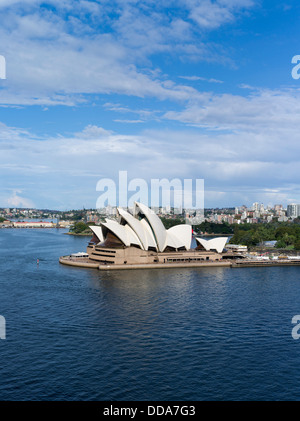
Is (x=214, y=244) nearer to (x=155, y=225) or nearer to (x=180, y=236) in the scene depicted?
(x=180, y=236)

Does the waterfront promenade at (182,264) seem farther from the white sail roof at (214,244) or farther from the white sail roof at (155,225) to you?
the white sail roof at (155,225)

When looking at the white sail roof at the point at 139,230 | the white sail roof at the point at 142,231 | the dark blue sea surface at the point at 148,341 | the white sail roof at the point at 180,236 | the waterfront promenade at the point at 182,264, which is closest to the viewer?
the dark blue sea surface at the point at 148,341

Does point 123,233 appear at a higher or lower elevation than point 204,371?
higher

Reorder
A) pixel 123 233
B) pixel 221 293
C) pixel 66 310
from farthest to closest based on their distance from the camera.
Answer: pixel 123 233, pixel 221 293, pixel 66 310

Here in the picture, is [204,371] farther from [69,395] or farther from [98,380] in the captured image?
[69,395]

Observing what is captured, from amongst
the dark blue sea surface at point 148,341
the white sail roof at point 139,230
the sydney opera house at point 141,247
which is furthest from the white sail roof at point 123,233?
the dark blue sea surface at point 148,341

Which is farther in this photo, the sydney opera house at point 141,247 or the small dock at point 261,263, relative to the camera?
the small dock at point 261,263
